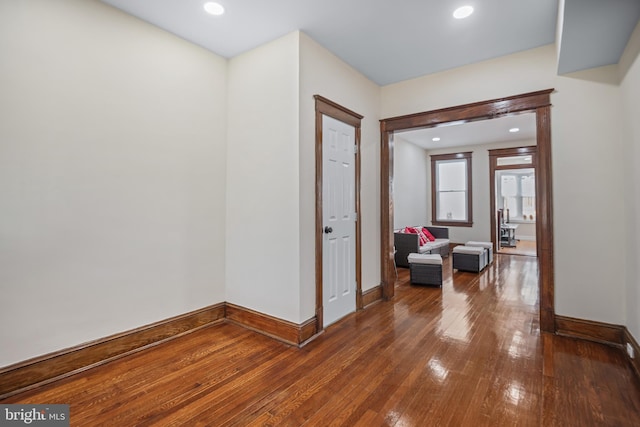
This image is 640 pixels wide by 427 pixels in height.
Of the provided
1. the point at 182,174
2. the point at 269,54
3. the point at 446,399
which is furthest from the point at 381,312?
the point at 269,54

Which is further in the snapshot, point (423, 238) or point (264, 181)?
point (423, 238)

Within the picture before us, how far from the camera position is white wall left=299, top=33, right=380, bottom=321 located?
293 centimetres

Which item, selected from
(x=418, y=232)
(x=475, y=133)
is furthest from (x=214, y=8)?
(x=475, y=133)

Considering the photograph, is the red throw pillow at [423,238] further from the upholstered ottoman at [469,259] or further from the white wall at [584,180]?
the white wall at [584,180]

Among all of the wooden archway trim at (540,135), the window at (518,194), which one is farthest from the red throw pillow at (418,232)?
the window at (518,194)

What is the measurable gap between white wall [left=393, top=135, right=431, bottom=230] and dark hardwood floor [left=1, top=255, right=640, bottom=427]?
4363 mm

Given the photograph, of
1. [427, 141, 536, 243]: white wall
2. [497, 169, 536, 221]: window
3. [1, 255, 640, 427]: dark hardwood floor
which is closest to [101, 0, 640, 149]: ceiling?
[1, 255, 640, 427]: dark hardwood floor

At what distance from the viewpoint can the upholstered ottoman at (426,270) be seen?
16.1 ft

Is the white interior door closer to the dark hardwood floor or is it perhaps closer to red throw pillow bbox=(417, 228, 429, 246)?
the dark hardwood floor

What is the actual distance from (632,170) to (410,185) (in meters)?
5.78

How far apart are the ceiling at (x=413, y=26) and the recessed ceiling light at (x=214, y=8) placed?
58 mm

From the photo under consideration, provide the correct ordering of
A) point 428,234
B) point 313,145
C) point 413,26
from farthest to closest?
point 428,234 < point 313,145 < point 413,26

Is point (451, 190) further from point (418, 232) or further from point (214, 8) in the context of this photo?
point (214, 8)

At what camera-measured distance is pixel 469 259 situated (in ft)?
19.4
